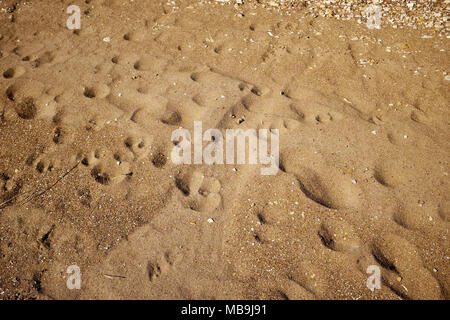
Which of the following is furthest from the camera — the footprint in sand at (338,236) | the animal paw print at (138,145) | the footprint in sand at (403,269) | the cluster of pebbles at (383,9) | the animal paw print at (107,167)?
the cluster of pebbles at (383,9)

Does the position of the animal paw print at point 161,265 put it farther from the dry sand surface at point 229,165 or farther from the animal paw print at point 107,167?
the animal paw print at point 107,167

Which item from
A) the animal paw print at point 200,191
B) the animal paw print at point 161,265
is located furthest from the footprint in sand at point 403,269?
the animal paw print at point 161,265

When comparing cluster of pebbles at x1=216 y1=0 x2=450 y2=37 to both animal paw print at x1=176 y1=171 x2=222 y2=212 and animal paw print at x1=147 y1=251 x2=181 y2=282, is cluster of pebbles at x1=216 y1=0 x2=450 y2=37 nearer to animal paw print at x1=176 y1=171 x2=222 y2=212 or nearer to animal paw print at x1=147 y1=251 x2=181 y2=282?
animal paw print at x1=176 y1=171 x2=222 y2=212

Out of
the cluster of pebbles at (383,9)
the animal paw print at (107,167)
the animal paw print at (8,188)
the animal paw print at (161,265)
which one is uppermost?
the cluster of pebbles at (383,9)

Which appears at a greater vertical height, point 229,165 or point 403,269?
point 229,165

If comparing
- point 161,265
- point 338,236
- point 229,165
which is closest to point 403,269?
point 338,236

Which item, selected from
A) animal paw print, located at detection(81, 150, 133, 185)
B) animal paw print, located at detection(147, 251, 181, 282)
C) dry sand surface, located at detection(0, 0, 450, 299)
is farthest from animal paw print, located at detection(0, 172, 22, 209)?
animal paw print, located at detection(147, 251, 181, 282)

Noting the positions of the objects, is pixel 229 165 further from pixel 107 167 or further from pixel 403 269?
pixel 403 269
